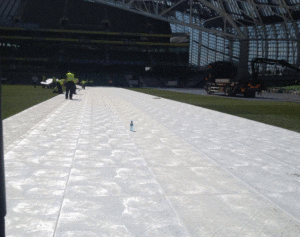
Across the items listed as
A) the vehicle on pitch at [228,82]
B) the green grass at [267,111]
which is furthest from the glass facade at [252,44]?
the green grass at [267,111]

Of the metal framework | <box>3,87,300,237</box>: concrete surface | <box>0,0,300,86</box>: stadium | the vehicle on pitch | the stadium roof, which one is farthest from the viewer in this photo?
<box>0,0,300,86</box>: stadium

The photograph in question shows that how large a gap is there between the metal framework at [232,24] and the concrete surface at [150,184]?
37.2m

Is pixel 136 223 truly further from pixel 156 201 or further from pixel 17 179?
pixel 17 179

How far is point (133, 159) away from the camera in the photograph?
6.40 metres

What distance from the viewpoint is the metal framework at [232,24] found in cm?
4688

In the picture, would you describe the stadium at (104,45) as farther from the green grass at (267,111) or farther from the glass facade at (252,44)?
the green grass at (267,111)

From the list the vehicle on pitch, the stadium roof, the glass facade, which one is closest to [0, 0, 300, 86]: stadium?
the glass facade

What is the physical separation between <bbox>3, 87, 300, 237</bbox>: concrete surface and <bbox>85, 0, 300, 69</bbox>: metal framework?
3720cm

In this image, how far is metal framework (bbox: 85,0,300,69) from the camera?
46.9 meters

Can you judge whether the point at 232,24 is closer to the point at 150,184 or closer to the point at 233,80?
the point at 233,80

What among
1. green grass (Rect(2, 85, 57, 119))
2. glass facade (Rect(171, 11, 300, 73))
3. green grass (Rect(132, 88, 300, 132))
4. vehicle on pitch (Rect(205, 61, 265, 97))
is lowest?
green grass (Rect(2, 85, 57, 119))

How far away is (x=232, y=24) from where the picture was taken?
4506 centimetres

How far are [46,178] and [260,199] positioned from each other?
8.92 ft

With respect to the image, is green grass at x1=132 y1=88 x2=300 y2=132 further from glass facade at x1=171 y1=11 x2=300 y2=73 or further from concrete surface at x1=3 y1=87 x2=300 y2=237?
glass facade at x1=171 y1=11 x2=300 y2=73
